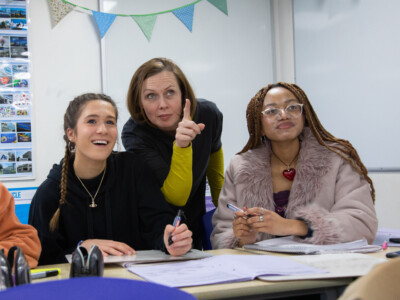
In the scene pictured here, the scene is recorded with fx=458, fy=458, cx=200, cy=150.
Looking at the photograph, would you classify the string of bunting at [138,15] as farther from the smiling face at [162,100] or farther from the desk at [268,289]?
the desk at [268,289]

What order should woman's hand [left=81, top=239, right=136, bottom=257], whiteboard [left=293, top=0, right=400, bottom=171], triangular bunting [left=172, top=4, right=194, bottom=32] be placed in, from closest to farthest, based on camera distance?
1. woman's hand [left=81, top=239, right=136, bottom=257]
2. whiteboard [left=293, top=0, right=400, bottom=171]
3. triangular bunting [left=172, top=4, right=194, bottom=32]

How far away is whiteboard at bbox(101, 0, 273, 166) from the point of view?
3.23 meters

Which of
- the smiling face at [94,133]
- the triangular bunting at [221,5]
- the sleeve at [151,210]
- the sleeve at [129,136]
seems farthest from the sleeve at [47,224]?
the triangular bunting at [221,5]

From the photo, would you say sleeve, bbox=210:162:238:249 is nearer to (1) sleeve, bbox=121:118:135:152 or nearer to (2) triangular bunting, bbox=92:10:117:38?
(1) sleeve, bbox=121:118:135:152

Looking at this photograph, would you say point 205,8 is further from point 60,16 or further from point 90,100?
point 90,100

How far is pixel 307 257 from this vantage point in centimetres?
127

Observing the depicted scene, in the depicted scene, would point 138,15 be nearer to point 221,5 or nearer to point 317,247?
point 221,5

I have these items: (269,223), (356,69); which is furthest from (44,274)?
(356,69)

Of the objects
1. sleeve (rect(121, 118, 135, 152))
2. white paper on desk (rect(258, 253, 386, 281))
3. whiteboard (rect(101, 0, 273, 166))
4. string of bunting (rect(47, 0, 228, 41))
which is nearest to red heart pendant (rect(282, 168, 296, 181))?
white paper on desk (rect(258, 253, 386, 281))

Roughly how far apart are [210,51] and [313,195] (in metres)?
2.04

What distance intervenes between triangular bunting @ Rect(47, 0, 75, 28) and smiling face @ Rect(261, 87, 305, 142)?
1846 millimetres

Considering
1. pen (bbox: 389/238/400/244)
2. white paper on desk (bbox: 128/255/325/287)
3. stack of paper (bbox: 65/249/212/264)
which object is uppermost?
white paper on desk (bbox: 128/255/325/287)

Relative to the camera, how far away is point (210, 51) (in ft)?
11.4

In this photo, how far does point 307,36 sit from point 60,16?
1744 millimetres
